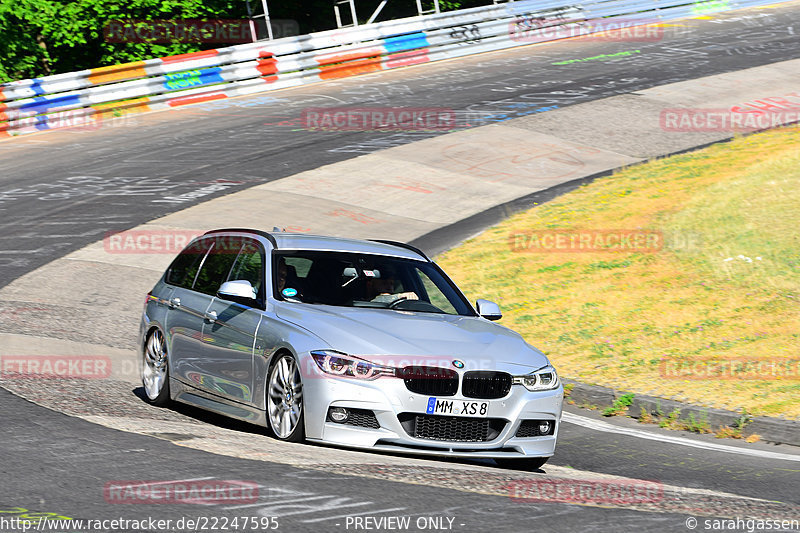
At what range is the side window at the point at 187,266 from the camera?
977cm

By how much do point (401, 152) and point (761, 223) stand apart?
9.02m

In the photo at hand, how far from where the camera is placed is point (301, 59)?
98.9 feet

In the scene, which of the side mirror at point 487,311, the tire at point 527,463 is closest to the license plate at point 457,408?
the tire at point 527,463

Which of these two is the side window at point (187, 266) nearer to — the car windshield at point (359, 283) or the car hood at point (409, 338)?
the car windshield at point (359, 283)

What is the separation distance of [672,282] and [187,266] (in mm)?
7014

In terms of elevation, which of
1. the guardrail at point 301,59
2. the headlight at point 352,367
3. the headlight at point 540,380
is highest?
the guardrail at point 301,59

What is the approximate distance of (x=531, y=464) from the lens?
323 inches

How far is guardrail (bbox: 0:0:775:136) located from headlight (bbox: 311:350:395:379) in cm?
1957

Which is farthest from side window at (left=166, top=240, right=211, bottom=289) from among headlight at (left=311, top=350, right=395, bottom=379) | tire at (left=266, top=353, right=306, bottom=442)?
headlight at (left=311, top=350, right=395, bottom=379)

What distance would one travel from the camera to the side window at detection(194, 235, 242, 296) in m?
9.34

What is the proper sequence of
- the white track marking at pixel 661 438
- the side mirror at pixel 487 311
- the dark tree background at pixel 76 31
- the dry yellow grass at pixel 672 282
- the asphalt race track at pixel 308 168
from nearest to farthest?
1. the asphalt race track at pixel 308 168
2. the white track marking at pixel 661 438
3. the side mirror at pixel 487 311
4. the dry yellow grass at pixel 672 282
5. the dark tree background at pixel 76 31

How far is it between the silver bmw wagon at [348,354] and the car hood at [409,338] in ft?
0.04

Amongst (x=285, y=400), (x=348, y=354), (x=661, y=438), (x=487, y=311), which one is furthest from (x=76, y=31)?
(x=348, y=354)

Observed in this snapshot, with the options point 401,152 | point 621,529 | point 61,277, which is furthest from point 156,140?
point 621,529
